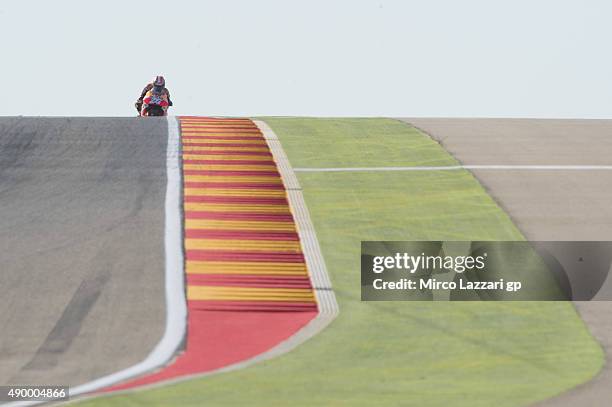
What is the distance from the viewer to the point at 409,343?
12.1 m

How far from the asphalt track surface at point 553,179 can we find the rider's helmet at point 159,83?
5680mm

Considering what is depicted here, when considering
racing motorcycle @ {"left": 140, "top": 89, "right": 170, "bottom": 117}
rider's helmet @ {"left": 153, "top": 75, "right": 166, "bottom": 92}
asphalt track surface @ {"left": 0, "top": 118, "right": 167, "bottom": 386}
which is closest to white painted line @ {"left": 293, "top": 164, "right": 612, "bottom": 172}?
asphalt track surface @ {"left": 0, "top": 118, "right": 167, "bottom": 386}

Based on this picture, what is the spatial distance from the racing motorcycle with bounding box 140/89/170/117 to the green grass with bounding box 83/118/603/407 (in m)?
7.88

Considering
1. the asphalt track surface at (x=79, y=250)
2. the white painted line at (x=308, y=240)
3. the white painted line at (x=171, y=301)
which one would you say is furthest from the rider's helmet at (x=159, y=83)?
the white painted line at (x=171, y=301)

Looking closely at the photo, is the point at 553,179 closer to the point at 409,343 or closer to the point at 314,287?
the point at 314,287

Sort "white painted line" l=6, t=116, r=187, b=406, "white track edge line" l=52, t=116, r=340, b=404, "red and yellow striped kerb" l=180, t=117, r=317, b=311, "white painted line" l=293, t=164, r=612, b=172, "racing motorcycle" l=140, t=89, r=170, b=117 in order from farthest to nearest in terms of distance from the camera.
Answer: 1. "racing motorcycle" l=140, t=89, r=170, b=117
2. "white painted line" l=293, t=164, r=612, b=172
3. "red and yellow striped kerb" l=180, t=117, r=317, b=311
4. "white track edge line" l=52, t=116, r=340, b=404
5. "white painted line" l=6, t=116, r=187, b=406

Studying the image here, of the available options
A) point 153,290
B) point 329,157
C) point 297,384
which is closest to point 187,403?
point 297,384

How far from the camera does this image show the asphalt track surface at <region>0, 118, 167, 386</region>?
1138 centimetres

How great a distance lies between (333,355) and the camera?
1150 centimetres

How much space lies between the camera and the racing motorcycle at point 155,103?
26578mm

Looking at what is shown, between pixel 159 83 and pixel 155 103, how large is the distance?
1.75 feet

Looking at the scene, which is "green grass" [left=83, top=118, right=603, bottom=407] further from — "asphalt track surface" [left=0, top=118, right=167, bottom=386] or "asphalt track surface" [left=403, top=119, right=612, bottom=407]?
"asphalt track surface" [left=0, top=118, right=167, bottom=386]

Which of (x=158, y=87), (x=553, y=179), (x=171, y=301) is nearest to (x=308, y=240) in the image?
(x=171, y=301)

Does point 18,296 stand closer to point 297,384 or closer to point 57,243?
point 57,243
